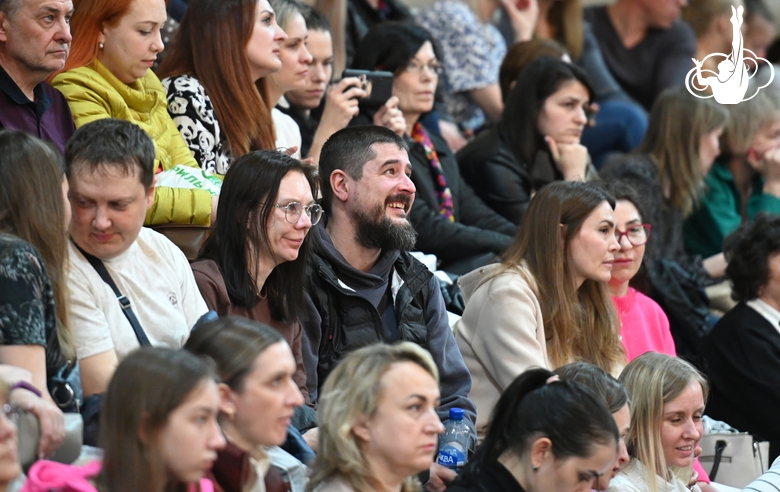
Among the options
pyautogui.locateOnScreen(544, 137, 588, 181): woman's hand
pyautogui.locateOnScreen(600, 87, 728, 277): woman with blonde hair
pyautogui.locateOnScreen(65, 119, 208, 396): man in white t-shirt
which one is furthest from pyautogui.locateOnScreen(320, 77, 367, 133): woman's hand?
pyautogui.locateOnScreen(65, 119, 208, 396): man in white t-shirt

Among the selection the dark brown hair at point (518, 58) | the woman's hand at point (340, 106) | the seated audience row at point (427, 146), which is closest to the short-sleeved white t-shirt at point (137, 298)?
the woman's hand at point (340, 106)

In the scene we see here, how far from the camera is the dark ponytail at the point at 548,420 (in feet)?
10.0

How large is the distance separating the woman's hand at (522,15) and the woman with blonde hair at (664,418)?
3.60 metres

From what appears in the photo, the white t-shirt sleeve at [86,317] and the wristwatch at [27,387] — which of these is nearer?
the wristwatch at [27,387]

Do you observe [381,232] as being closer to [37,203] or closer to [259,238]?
[259,238]

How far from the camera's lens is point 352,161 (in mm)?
4094

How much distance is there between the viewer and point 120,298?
3.17m

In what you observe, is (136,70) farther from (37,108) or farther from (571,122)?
(571,122)

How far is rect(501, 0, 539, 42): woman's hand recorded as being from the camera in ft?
23.5

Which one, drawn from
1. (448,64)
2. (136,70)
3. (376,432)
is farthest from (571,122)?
(376,432)

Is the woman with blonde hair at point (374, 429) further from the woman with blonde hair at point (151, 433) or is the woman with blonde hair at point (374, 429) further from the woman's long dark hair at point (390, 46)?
the woman's long dark hair at point (390, 46)

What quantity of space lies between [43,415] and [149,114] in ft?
5.64

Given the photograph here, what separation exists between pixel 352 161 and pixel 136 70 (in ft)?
2.50

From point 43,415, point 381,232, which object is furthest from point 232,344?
point 381,232
